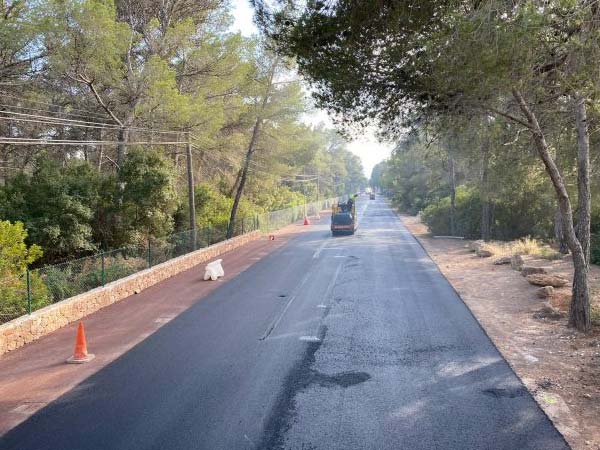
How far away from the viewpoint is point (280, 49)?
11273mm

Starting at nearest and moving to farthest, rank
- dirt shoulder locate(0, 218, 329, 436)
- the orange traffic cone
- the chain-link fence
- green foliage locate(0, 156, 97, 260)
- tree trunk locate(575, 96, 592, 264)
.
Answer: dirt shoulder locate(0, 218, 329, 436) → the orange traffic cone → the chain-link fence → tree trunk locate(575, 96, 592, 264) → green foliage locate(0, 156, 97, 260)

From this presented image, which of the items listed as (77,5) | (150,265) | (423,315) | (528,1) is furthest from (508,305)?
(77,5)

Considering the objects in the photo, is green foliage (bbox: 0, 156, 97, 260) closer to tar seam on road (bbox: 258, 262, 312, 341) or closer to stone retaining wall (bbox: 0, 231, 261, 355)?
stone retaining wall (bbox: 0, 231, 261, 355)

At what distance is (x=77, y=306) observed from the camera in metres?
13.5

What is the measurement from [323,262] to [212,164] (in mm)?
14821

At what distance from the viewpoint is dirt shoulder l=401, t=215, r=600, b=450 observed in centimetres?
728

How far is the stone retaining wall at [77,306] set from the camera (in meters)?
11.0

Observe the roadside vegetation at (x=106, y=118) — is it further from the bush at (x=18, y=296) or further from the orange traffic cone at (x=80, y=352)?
the orange traffic cone at (x=80, y=352)

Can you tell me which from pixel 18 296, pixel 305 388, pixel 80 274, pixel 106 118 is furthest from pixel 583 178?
pixel 106 118

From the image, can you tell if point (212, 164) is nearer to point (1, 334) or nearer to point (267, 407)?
point (1, 334)

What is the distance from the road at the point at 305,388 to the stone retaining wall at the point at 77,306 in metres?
2.55

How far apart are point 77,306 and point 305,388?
25.7ft

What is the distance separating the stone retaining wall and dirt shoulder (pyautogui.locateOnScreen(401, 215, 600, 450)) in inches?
386

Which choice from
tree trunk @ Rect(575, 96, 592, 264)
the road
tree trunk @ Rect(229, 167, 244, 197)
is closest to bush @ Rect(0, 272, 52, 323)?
the road
